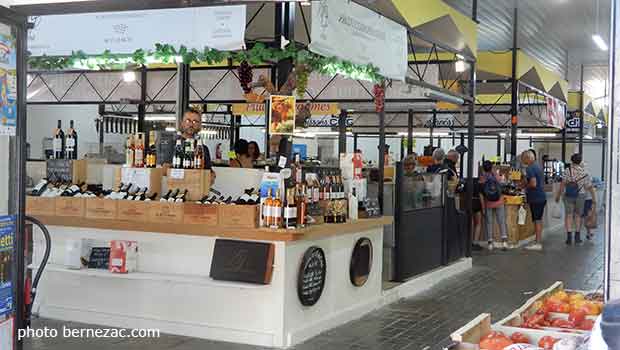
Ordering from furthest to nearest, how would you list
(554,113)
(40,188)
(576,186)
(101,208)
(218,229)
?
(554,113), (576,186), (40,188), (101,208), (218,229)

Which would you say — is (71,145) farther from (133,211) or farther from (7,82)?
Result: (7,82)

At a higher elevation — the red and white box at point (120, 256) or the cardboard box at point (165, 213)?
the cardboard box at point (165, 213)

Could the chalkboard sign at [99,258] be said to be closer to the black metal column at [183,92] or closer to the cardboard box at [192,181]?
the cardboard box at [192,181]

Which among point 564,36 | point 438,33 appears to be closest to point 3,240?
point 438,33

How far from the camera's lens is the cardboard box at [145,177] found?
20.9ft

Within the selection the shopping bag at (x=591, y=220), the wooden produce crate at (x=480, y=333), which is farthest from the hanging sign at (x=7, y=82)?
the shopping bag at (x=591, y=220)

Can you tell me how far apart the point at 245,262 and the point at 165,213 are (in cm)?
87

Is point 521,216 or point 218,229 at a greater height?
point 218,229

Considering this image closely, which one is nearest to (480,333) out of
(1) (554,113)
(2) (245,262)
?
(2) (245,262)

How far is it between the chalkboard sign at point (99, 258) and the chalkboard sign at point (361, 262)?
88.2 inches

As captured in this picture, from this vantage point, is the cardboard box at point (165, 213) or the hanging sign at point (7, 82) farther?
the cardboard box at point (165, 213)

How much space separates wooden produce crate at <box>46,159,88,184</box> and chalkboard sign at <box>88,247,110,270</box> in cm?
89

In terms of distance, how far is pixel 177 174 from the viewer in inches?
245

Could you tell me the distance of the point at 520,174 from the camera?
14.3 m
